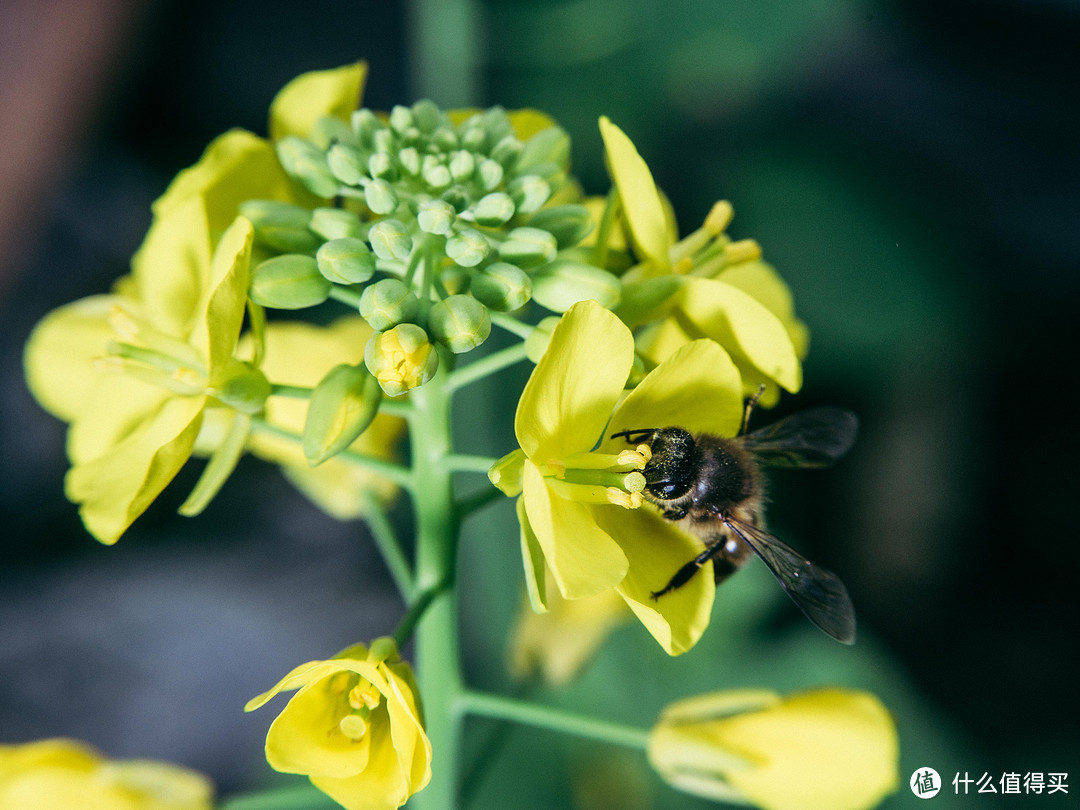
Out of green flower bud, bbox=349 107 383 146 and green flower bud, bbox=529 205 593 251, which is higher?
green flower bud, bbox=349 107 383 146

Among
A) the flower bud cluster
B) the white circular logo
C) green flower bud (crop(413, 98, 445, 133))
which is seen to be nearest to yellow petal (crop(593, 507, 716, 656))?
the flower bud cluster

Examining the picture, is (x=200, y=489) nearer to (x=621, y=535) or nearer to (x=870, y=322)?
(x=621, y=535)

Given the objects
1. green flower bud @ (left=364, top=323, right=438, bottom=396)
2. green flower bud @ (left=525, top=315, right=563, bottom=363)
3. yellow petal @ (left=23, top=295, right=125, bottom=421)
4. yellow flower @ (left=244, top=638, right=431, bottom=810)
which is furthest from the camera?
yellow petal @ (left=23, top=295, right=125, bottom=421)

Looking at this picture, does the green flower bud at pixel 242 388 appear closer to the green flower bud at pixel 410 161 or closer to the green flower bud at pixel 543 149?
the green flower bud at pixel 410 161

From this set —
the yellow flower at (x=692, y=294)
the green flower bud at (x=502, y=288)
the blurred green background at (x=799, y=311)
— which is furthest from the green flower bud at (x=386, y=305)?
the blurred green background at (x=799, y=311)

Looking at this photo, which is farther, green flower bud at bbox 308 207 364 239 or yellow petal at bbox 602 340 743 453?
green flower bud at bbox 308 207 364 239

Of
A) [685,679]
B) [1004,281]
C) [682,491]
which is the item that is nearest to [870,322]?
[1004,281]

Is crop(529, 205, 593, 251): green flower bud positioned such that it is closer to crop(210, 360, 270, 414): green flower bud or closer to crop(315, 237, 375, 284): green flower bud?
crop(315, 237, 375, 284): green flower bud
